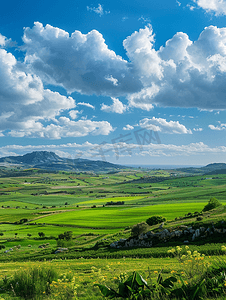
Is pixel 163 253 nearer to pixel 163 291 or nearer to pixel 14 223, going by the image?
pixel 163 291

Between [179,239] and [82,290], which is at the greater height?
[82,290]

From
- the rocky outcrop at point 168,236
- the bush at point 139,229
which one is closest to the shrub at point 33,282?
the rocky outcrop at point 168,236

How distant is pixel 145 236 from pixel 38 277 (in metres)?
30.8

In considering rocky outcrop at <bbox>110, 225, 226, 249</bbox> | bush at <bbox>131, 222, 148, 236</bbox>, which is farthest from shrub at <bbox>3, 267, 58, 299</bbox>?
bush at <bbox>131, 222, 148, 236</bbox>

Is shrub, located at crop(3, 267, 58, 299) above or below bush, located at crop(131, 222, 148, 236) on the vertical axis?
above

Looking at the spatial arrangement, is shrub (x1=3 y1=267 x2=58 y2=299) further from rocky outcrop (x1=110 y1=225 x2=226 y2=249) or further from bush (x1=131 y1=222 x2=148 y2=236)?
bush (x1=131 y1=222 x2=148 y2=236)

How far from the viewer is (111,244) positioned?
127 ft

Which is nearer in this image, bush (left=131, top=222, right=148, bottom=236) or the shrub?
the shrub

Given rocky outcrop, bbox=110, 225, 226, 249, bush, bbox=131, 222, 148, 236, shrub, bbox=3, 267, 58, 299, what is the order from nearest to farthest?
shrub, bbox=3, 267, 58, 299 < rocky outcrop, bbox=110, 225, 226, 249 < bush, bbox=131, 222, 148, 236

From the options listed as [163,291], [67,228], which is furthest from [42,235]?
[163,291]

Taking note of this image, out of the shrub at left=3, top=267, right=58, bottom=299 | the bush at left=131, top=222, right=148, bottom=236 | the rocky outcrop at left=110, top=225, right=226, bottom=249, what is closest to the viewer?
the shrub at left=3, top=267, right=58, bottom=299

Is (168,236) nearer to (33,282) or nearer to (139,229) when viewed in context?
(139,229)

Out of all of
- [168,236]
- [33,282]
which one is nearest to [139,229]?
[168,236]

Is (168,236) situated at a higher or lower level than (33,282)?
lower
